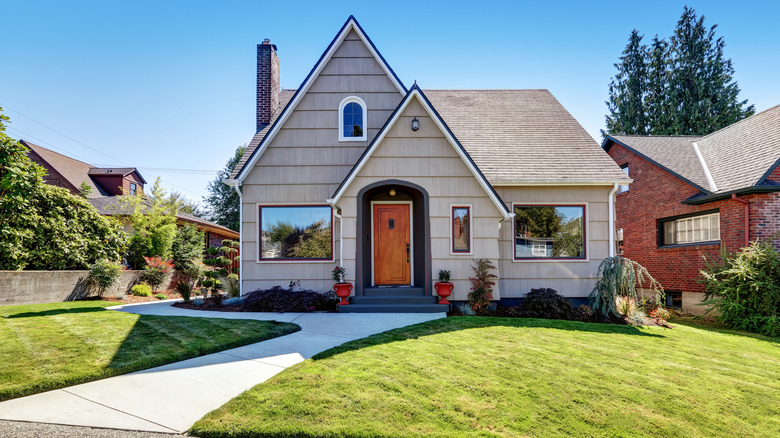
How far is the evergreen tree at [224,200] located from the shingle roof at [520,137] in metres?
28.9

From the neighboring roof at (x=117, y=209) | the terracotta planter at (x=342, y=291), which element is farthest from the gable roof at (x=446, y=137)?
the neighboring roof at (x=117, y=209)

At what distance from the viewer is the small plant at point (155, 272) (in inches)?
542

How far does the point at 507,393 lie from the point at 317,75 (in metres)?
9.18

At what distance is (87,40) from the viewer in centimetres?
1442

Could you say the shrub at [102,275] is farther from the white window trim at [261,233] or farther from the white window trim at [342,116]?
the white window trim at [342,116]

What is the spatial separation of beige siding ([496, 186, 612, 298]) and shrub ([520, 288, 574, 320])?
3.25ft

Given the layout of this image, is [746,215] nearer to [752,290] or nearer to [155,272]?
[752,290]

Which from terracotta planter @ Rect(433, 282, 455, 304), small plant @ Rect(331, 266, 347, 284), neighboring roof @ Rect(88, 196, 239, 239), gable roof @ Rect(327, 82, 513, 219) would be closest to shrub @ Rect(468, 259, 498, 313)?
terracotta planter @ Rect(433, 282, 455, 304)

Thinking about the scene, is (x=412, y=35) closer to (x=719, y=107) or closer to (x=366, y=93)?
(x=366, y=93)

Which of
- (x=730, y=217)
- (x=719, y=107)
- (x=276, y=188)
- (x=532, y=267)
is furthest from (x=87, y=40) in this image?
(x=719, y=107)

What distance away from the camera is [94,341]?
5816mm

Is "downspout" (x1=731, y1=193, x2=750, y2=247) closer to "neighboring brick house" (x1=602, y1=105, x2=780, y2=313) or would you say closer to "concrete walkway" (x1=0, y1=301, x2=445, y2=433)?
"neighboring brick house" (x1=602, y1=105, x2=780, y2=313)

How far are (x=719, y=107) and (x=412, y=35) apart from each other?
81.5 feet

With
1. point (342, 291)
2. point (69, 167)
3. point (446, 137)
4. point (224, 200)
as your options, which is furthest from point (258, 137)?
point (224, 200)
